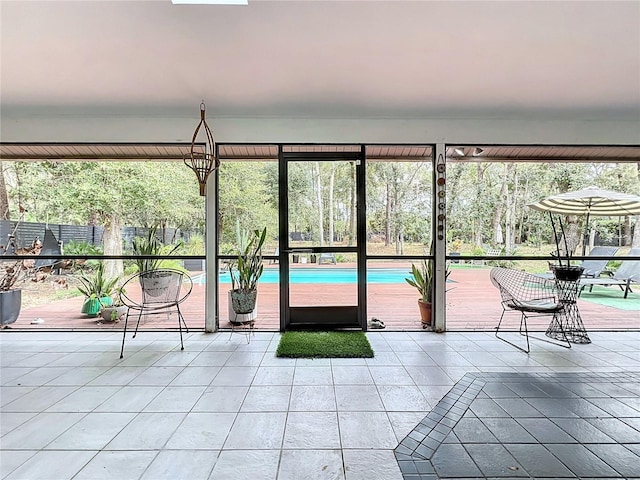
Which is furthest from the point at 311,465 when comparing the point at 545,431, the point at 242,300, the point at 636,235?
the point at 636,235

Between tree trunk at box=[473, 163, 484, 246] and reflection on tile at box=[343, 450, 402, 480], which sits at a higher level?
tree trunk at box=[473, 163, 484, 246]

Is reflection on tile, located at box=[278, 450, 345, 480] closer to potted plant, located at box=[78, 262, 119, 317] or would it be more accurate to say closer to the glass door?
the glass door

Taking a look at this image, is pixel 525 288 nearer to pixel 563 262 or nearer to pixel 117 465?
pixel 563 262

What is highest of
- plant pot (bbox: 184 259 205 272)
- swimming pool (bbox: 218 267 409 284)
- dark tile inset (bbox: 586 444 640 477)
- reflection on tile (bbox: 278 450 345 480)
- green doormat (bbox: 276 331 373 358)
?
plant pot (bbox: 184 259 205 272)

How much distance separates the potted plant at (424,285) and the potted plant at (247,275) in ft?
6.93

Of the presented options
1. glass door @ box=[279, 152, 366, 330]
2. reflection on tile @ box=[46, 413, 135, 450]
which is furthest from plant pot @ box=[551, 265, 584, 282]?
reflection on tile @ box=[46, 413, 135, 450]

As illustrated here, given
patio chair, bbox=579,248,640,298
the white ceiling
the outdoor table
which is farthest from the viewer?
patio chair, bbox=579,248,640,298

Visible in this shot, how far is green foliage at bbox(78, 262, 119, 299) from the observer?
4.63m

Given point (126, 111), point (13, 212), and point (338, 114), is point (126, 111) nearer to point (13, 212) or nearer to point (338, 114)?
point (13, 212)

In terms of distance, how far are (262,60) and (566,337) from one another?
4.49 meters

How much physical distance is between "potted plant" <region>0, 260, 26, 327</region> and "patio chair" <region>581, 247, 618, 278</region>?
24.9ft

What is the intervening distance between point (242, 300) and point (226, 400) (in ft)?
Result: 5.90

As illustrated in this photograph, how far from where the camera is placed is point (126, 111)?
3.97m

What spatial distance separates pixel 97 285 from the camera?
185 inches
